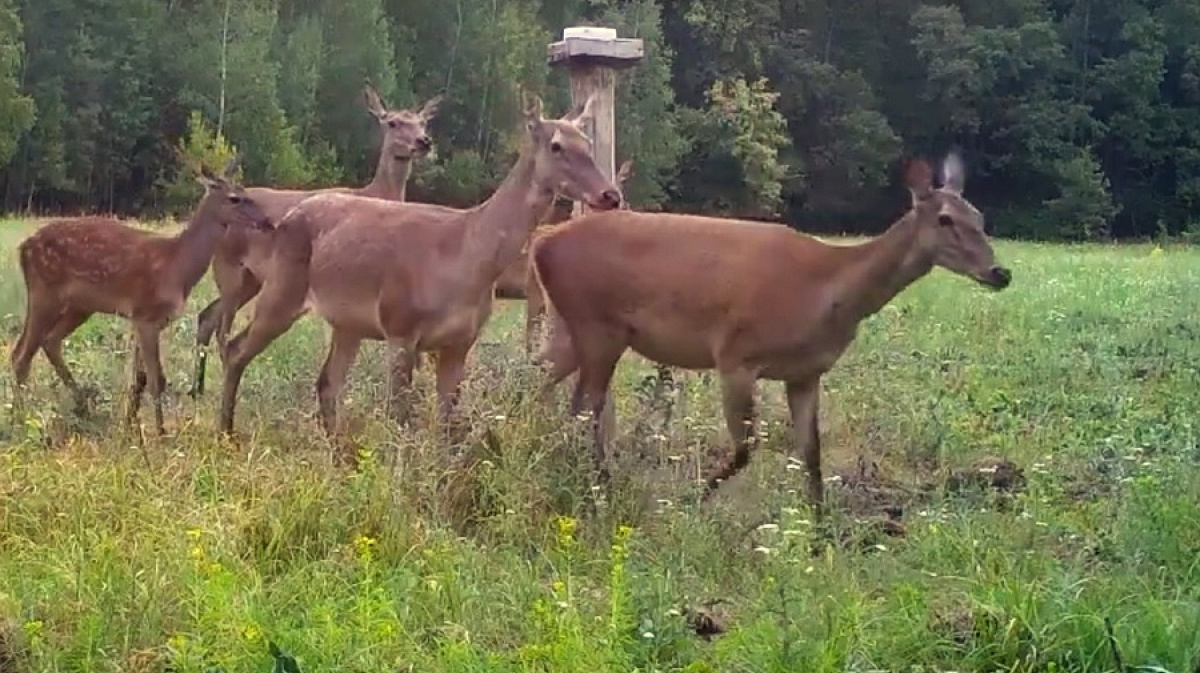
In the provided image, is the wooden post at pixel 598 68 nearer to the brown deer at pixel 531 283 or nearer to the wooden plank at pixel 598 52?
the wooden plank at pixel 598 52

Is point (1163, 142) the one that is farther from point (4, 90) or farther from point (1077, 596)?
point (1077, 596)

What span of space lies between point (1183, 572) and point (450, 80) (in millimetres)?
42820

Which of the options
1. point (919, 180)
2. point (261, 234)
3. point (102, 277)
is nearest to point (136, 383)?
point (102, 277)

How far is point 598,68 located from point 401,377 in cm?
198

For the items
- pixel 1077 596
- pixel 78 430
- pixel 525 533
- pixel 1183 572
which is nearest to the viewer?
pixel 1077 596

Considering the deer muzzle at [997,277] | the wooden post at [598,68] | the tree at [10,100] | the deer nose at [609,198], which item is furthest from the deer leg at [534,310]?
the tree at [10,100]

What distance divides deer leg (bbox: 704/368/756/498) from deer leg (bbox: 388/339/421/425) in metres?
1.45

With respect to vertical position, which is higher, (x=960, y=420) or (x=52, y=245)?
(x=52, y=245)

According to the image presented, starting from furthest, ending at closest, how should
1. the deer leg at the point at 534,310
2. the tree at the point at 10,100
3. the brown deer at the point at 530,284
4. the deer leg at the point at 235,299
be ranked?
1. the tree at the point at 10,100
2. the deer leg at the point at 235,299
3. the deer leg at the point at 534,310
4. the brown deer at the point at 530,284

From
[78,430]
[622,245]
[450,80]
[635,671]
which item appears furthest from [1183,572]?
[450,80]

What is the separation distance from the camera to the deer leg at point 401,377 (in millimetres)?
7949

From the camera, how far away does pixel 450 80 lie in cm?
4747

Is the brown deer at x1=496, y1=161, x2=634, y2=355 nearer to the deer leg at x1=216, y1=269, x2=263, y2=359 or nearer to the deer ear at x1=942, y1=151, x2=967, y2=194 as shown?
the deer leg at x1=216, y1=269, x2=263, y2=359

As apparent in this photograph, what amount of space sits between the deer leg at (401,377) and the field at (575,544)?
12 centimetres
